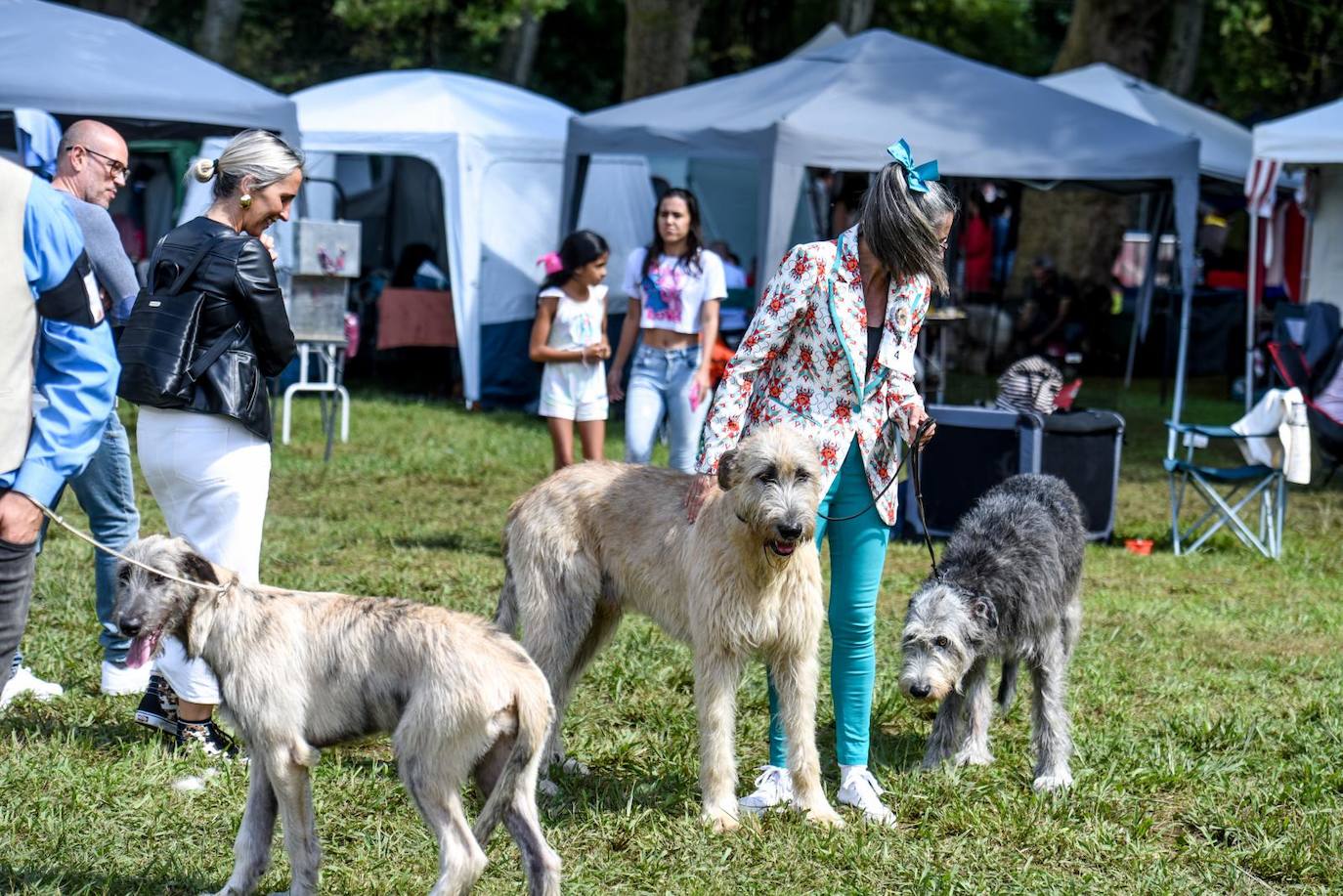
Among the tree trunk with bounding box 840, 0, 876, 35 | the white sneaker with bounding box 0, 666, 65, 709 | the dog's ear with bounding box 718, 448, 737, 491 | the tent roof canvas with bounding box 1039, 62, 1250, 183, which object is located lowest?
the white sneaker with bounding box 0, 666, 65, 709

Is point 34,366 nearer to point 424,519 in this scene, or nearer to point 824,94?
point 424,519

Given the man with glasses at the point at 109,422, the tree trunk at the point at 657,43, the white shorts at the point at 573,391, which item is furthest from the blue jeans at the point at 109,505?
the tree trunk at the point at 657,43

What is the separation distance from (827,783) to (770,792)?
0.38m

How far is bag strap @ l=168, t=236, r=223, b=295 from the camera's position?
426 cm

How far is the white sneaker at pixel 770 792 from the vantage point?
15.1 ft

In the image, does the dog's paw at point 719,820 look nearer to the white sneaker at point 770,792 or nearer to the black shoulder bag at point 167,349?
the white sneaker at point 770,792

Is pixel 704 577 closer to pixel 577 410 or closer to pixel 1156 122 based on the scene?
pixel 577 410

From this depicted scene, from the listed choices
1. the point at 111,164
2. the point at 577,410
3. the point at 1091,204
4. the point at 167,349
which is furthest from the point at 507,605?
the point at 1091,204

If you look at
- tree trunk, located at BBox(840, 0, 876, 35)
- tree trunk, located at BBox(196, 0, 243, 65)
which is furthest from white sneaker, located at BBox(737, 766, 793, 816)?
tree trunk, located at BBox(196, 0, 243, 65)

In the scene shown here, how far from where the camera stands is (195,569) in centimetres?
363

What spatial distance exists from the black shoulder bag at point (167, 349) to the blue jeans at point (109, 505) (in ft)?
3.39

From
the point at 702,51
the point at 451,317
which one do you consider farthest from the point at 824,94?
the point at 702,51

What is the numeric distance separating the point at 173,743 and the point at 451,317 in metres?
11.0

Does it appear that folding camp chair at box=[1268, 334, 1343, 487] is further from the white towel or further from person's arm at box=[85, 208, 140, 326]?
person's arm at box=[85, 208, 140, 326]
